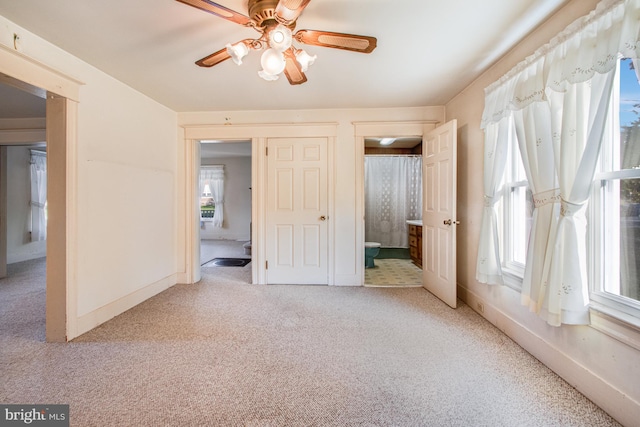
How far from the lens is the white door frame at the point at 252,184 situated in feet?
11.6

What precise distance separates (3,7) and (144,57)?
75 centimetres

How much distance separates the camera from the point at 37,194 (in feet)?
16.7

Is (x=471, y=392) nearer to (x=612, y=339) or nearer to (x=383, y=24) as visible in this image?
(x=612, y=339)

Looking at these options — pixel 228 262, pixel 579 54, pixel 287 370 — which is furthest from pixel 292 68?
pixel 228 262

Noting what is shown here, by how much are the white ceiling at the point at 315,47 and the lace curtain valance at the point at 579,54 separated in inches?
10.0

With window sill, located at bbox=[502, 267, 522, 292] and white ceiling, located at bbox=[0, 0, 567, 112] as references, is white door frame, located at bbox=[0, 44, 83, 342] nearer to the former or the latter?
white ceiling, located at bbox=[0, 0, 567, 112]

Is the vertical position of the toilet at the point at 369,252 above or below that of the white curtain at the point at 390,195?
below

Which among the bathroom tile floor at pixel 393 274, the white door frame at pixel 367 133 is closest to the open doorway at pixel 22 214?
the white door frame at pixel 367 133

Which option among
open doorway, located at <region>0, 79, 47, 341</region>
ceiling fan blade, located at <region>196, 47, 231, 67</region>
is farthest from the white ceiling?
open doorway, located at <region>0, 79, 47, 341</region>

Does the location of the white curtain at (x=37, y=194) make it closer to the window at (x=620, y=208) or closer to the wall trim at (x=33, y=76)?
the wall trim at (x=33, y=76)

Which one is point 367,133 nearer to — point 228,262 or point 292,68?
point 292,68

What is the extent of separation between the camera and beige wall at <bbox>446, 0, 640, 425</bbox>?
1354 mm

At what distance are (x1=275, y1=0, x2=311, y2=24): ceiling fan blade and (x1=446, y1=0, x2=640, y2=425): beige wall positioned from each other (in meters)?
1.61

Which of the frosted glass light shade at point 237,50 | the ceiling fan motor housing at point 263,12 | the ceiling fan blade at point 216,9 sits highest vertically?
the ceiling fan motor housing at point 263,12
